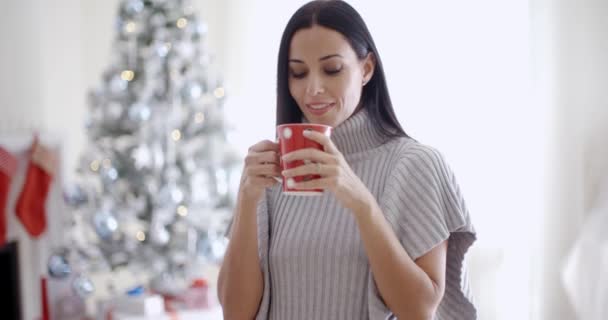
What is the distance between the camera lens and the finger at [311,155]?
0.90 meters

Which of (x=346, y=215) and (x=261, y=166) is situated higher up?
(x=261, y=166)

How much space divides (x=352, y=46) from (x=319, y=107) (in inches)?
5.1

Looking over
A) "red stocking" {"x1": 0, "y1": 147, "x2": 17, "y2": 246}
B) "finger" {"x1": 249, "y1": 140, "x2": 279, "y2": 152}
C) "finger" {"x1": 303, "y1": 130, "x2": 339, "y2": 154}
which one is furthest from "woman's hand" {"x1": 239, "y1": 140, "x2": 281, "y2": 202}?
"red stocking" {"x1": 0, "y1": 147, "x2": 17, "y2": 246}

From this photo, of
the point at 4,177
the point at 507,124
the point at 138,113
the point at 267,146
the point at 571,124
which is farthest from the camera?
the point at 4,177

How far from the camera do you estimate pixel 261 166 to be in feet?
3.24

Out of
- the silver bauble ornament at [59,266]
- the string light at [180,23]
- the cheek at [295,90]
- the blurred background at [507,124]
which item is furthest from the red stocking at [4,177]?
the cheek at [295,90]

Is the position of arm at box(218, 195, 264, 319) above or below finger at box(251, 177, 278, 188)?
below

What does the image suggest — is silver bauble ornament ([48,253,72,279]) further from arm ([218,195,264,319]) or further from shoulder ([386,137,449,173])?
shoulder ([386,137,449,173])

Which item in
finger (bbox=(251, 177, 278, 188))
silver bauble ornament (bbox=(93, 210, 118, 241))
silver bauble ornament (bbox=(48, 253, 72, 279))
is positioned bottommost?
silver bauble ornament (bbox=(48, 253, 72, 279))

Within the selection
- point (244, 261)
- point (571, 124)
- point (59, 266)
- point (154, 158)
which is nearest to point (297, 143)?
point (244, 261)

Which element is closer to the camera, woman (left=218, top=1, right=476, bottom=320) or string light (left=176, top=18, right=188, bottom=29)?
woman (left=218, top=1, right=476, bottom=320)

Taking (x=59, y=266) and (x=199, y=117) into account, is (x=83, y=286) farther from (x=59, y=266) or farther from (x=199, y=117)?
(x=199, y=117)

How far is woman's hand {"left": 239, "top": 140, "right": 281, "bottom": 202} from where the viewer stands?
99 centimetres

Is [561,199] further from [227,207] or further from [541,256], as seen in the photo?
[227,207]
